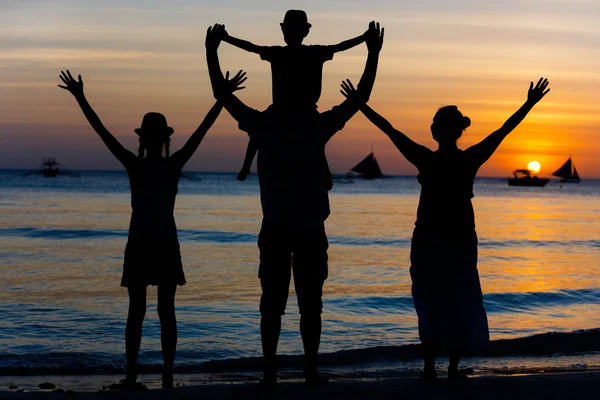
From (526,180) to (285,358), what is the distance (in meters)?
126

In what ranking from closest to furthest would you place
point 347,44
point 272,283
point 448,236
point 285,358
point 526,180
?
1. point 347,44
2. point 272,283
3. point 448,236
4. point 285,358
5. point 526,180

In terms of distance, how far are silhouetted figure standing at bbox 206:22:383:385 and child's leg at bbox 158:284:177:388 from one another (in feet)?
2.26

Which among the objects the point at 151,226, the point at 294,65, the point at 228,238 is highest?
the point at 294,65

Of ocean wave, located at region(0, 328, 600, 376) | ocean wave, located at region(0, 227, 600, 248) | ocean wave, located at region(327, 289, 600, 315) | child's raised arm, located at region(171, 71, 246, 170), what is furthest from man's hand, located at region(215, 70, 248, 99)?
ocean wave, located at region(0, 227, 600, 248)

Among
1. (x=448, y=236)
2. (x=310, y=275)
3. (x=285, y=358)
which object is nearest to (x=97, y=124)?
(x=310, y=275)

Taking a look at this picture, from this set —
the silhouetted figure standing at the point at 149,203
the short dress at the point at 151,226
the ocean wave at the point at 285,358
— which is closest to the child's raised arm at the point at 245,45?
the silhouetted figure standing at the point at 149,203

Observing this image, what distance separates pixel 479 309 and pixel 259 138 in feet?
6.36

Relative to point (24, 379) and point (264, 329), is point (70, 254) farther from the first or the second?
point (264, 329)

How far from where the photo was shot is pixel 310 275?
16.2 ft

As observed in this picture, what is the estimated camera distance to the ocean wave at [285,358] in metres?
7.97

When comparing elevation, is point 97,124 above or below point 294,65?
below

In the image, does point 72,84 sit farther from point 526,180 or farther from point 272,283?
point 526,180

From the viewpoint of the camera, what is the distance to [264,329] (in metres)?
5.07

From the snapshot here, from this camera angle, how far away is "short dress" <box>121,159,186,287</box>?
520cm
